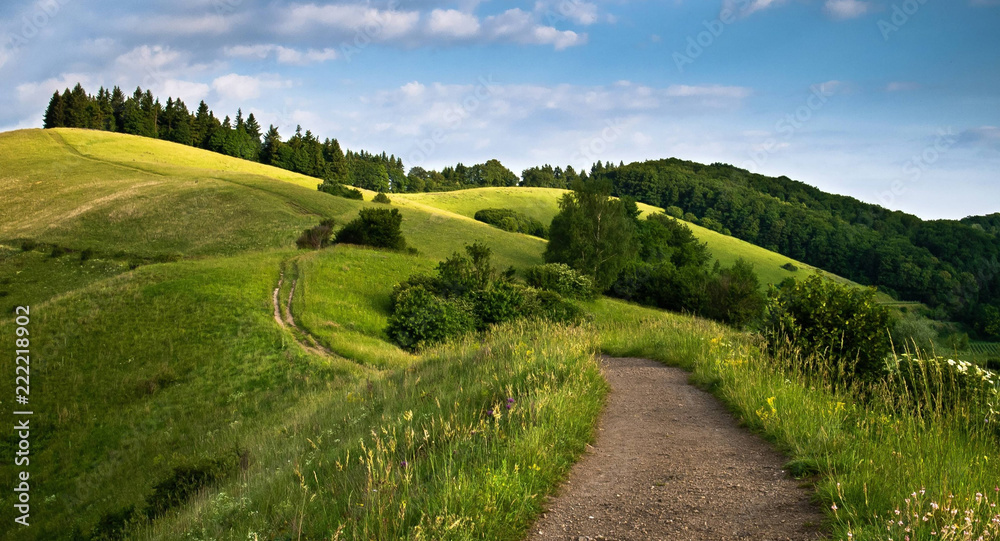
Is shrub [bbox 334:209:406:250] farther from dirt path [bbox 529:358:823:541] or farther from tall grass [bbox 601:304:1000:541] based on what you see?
dirt path [bbox 529:358:823:541]

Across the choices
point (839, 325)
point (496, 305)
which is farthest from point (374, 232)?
point (839, 325)

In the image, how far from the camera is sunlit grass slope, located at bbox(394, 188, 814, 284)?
84775mm

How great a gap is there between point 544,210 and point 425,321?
74.3 meters

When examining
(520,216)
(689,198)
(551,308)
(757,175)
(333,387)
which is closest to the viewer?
(333,387)

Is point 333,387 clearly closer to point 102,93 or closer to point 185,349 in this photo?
point 185,349

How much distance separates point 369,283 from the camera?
1312 inches

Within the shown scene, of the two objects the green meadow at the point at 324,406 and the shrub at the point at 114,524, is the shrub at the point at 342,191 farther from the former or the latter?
the shrub at the point at 114,524

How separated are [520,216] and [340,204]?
1457 inches

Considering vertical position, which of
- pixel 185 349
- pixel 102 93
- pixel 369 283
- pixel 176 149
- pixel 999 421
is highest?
pixel 102 93

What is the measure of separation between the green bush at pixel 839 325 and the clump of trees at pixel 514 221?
229 feet

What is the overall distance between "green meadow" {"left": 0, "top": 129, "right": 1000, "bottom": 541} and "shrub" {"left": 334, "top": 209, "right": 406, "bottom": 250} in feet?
15.4

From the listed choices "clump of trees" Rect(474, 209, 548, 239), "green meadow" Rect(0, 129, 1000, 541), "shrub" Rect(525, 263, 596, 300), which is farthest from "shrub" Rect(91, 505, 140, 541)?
"clump of trees" Rect(474, 209, 548, 239)

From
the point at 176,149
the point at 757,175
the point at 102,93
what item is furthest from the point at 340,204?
the point at 757,175

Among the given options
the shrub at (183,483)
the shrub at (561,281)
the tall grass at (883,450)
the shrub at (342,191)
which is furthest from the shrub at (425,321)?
the shrub at (342,191)
